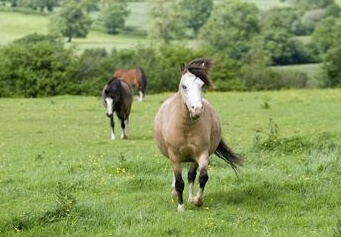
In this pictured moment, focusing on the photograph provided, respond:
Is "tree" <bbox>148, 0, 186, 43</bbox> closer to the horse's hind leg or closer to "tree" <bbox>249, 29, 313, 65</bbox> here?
"tree" <bbox>249, 29, 313, 65</bbox>

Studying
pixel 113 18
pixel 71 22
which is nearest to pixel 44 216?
pixel 71 22

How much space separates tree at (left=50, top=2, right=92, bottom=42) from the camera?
83.2m

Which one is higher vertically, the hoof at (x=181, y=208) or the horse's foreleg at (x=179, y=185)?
the horse's foreleg at (x=179, y=185)

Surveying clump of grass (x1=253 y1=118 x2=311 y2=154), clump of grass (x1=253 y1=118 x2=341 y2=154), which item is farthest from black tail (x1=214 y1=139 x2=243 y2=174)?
clump of grass (x1=253 y1=118 x2=311 y2=154)

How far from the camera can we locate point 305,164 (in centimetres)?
1191

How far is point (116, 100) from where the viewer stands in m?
20.5

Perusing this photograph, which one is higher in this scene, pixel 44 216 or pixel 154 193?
pixel 44 216

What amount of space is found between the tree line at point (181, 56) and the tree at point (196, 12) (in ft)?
11.2

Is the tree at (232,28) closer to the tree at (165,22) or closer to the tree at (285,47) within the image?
the tree at (285,47)

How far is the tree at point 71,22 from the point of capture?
83250 mm

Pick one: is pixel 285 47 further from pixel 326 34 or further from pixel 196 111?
pixel 196 111

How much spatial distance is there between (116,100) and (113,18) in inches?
3094

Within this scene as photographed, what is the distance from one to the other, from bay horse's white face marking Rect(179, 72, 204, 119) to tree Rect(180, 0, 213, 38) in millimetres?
85260

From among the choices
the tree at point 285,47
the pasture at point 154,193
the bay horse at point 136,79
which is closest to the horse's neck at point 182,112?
the pasture at point 154,193
